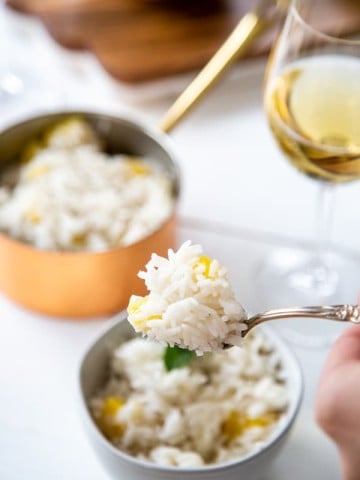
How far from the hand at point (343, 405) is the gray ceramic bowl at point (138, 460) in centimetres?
8

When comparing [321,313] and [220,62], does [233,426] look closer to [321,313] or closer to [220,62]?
[321,313]

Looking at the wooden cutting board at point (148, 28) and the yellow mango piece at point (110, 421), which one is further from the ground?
the wooden cutting board at point (148, 28)

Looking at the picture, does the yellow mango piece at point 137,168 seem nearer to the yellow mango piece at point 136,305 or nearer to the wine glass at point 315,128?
the wine glass at point 315,128

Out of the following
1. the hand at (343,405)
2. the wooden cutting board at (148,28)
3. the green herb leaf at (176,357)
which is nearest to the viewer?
the hand at (343,405)

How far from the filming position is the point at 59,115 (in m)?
1.04

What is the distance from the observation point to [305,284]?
39.6 inches

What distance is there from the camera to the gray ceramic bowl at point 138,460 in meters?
0.70

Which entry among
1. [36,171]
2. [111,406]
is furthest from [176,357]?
[36,171]

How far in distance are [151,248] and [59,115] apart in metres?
0.23

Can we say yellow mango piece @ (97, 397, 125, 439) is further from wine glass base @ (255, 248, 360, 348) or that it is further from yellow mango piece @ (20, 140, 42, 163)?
yellow mango piece @ (20, 140, 42, 163)

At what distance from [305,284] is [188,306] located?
40cm

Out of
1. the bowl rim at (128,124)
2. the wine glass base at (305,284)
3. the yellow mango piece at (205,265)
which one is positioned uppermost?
the yellow mango piece at (205,265)

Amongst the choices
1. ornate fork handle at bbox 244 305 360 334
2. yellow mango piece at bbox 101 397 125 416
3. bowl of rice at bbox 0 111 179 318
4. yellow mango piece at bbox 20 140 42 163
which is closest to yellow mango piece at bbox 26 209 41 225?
bowl of rice at bbox 0 111 179 318

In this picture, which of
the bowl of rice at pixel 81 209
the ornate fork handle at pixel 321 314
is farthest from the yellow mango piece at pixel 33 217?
the ornate fork handle at pixel 321 314
